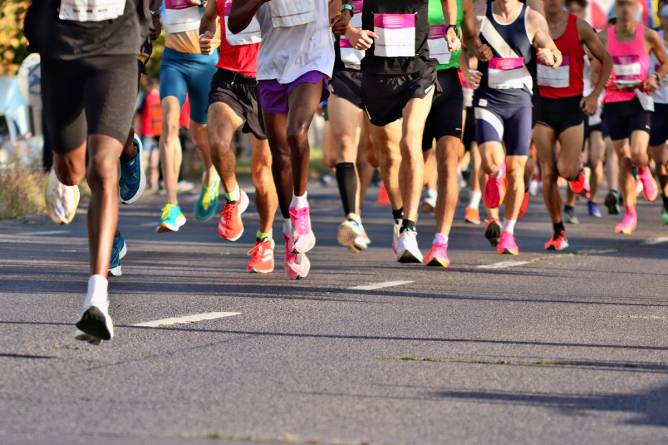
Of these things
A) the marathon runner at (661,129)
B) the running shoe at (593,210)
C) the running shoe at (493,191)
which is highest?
the running shoe at (493,191)

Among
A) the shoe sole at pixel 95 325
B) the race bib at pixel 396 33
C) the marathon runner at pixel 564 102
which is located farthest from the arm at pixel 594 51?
the shoe sole at pixel 95 325

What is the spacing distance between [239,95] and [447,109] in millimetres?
1607

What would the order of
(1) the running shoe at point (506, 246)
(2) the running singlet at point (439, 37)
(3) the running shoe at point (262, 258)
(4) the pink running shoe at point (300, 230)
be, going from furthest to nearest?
1. (1) the running shoe at point (506, 246)
2. (2) the running singlet at point (439, 37)
3. (3) the running shoe at point (262, 258)
4. (4) the pink running shoe at point (300, 230)

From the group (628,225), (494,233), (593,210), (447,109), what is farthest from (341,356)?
(593,210)

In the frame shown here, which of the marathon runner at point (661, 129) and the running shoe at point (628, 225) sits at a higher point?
the marathon runner at point (661, 129)

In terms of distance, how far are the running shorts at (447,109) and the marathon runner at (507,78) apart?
2.07ft

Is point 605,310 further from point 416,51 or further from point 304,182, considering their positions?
point 416,51

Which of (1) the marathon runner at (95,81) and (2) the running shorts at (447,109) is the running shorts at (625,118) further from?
(1) the marathon runner at (95,81)

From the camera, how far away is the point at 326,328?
7449 mm

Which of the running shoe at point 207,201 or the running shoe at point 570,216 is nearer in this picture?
the running shoe at point 207,201

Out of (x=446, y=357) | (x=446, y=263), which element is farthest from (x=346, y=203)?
(x=446, y=357)

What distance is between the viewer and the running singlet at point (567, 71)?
557 inches

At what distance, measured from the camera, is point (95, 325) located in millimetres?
6121

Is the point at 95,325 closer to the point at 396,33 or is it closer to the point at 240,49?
the point at 240,49
